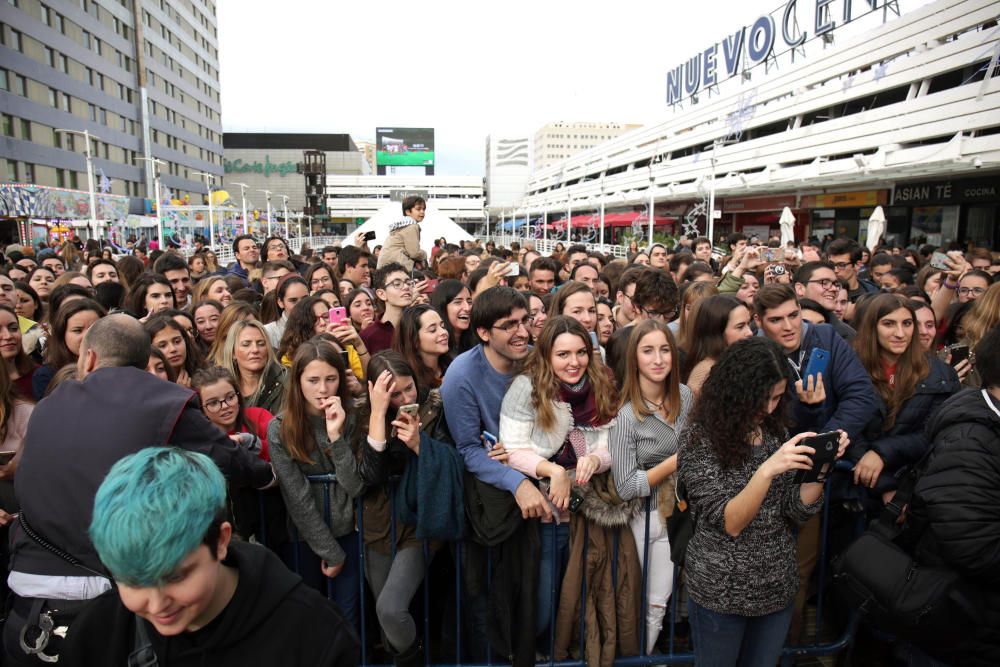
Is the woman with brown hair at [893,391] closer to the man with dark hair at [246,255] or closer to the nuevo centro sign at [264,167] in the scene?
the man with dark hair at [246,255]

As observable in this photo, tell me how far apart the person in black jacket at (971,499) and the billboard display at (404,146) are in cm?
12649

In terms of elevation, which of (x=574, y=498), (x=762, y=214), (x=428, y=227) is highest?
(x=762, y=214)

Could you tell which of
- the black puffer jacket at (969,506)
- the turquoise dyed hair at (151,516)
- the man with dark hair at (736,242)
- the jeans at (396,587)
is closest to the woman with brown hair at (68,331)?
the jeans at (396,587)

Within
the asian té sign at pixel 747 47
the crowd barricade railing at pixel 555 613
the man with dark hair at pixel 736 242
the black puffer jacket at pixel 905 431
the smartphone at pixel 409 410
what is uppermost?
the asian té sign at pixel 747 47

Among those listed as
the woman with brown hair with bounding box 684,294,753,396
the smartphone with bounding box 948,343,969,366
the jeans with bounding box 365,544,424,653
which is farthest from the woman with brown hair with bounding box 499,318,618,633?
the smartphone with bounding box 948,343,969,366

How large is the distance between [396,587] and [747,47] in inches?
1755

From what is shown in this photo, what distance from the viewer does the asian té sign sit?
31.4 m

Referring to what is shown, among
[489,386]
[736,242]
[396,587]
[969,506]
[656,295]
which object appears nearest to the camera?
[969,506]

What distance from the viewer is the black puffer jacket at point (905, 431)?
3.20m

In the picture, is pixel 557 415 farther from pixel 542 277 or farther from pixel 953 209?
pixel 953 209

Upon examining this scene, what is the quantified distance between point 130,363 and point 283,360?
2388 mm

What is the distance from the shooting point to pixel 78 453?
1.97 m

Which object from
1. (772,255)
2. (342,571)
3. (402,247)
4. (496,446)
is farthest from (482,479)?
(772,255)

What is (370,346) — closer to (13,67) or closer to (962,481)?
(962,481)
